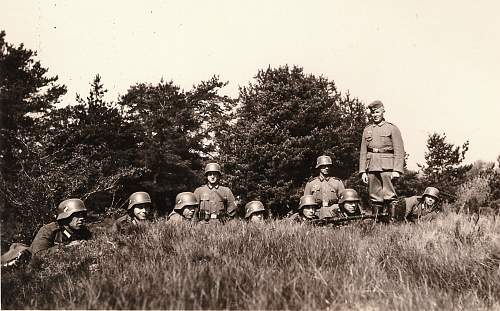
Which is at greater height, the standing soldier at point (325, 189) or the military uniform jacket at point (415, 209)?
the standing soldier at point (325, 189)

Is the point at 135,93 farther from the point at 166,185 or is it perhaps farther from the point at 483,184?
the point at 483,184

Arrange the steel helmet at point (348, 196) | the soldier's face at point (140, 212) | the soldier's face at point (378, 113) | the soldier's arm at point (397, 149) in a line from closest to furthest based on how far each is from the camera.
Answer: the soldier's arm at point (397, 149) → the soldier's face at point (378, 113) → the soldier's face at point (140, 212) → the steel helmet at point (348, 196)

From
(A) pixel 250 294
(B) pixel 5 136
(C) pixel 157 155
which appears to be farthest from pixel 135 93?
(A) pixel 250 294

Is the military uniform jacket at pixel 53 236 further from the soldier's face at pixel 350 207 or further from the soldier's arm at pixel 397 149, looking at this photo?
the soldier's face at pixel 350 207

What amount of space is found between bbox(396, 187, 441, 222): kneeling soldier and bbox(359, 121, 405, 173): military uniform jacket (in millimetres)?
1056

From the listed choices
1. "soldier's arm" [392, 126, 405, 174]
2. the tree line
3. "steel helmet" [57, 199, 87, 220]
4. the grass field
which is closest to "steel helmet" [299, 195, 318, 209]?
"soldier's arm" [392, 126, 405, 174]

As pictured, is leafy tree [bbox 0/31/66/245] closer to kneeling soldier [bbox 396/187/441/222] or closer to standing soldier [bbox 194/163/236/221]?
standing soldier [bbox 194/163/236/221]

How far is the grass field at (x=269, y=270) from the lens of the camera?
11.4ft

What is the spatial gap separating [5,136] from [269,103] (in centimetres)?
1867

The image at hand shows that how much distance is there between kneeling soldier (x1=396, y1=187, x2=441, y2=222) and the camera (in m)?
9.16

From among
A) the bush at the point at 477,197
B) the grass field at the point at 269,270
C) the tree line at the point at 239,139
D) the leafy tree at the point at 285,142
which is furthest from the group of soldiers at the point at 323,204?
the leafy tree at the point at 285,142

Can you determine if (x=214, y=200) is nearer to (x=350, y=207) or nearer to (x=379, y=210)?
(x=350, y=207)

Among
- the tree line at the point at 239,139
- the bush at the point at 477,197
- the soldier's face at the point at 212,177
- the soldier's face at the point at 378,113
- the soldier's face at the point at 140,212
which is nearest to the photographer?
the soldier's face at the point at 378,113

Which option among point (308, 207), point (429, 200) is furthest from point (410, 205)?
point (308, 207)
